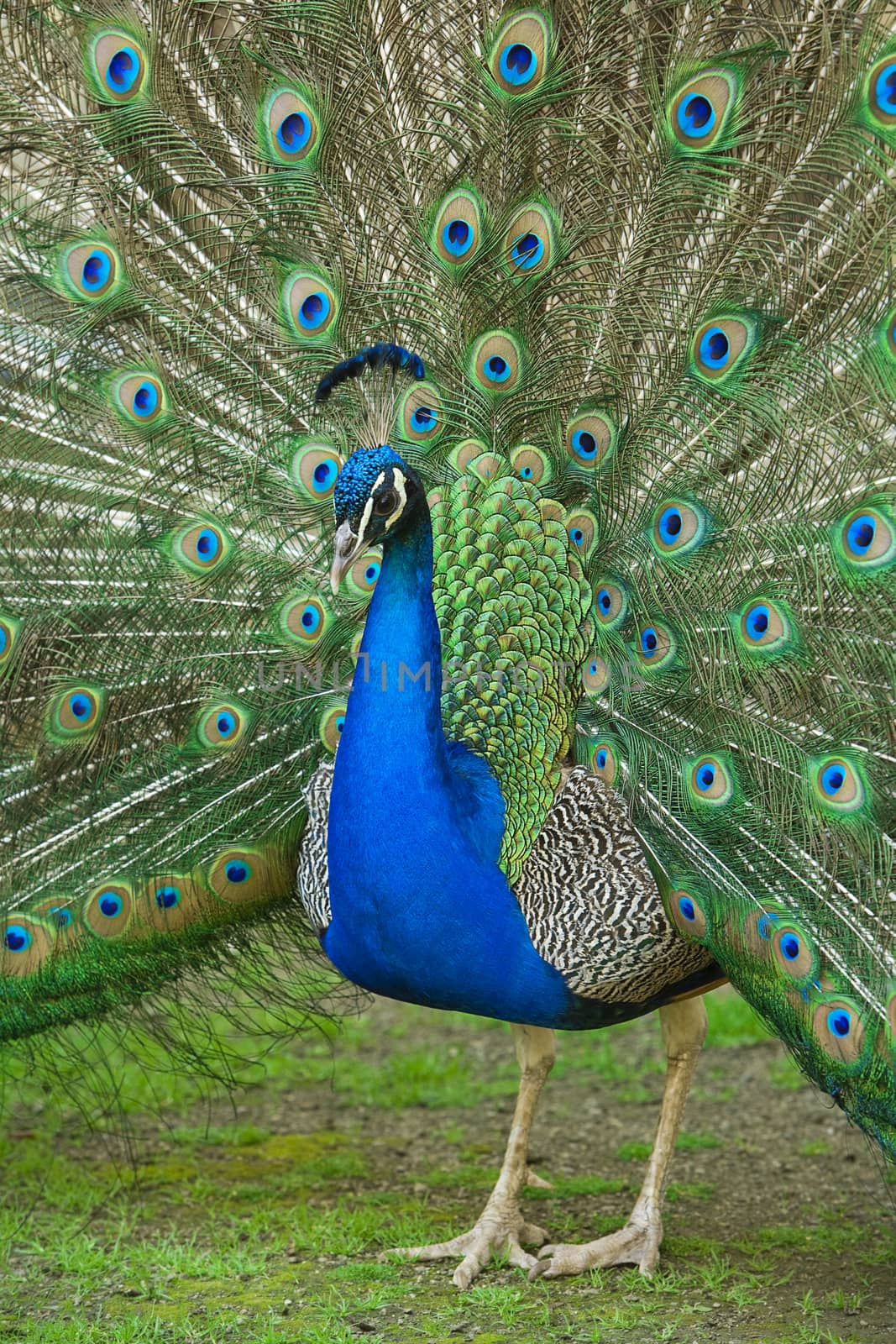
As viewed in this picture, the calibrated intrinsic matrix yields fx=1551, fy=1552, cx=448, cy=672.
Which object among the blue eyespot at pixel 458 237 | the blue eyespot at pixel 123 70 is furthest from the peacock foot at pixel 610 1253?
the blue eyespot at pixel 123 70

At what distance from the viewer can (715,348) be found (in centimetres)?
344

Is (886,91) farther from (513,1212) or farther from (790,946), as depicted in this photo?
(513,1212)

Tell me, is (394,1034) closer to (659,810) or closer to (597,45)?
(659,810)

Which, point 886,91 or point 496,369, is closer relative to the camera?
point 886,91

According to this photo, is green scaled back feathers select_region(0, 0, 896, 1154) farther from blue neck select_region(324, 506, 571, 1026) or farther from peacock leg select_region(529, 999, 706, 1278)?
peacock leg select_region(529, 999, 706, 1278)

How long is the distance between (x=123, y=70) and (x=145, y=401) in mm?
750

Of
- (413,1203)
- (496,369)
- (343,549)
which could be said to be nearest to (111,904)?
(413,1203)

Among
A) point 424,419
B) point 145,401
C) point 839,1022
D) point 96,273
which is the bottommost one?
point 839,1022

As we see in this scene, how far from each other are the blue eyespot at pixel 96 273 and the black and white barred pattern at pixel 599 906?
1.64 m

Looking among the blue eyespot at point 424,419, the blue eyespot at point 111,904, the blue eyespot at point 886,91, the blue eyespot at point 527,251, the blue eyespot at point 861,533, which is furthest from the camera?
the blue eyespot at point 111,904

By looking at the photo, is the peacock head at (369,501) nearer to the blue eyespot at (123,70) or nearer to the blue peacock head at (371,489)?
the blue peacock head at (371,489)

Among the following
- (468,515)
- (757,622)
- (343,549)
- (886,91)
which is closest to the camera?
(343,549)

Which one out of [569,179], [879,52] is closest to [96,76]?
[569,179]

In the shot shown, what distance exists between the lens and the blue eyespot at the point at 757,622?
10.9 feet
